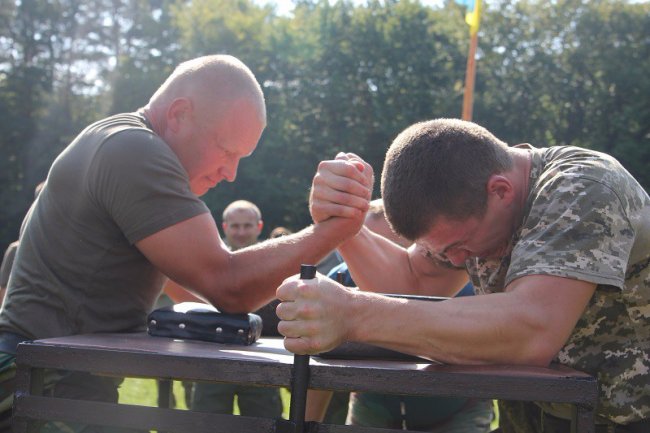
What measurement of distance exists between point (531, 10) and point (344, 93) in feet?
29.9

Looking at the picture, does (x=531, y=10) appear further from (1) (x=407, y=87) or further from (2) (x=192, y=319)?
(2) (x=192, y=319)

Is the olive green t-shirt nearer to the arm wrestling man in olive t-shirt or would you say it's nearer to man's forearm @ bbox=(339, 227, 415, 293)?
the arm wrestling man in olive t-shirt

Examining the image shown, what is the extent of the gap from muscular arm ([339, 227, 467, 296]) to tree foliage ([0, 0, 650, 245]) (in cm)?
2571

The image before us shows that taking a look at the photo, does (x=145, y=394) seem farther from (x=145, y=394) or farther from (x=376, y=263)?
(x=376, y=263)

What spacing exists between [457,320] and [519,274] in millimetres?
220

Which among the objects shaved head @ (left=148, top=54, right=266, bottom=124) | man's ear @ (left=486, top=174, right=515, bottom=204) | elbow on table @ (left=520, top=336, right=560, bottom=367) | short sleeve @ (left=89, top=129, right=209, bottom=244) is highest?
shaved head @ (left=148, top=54, right=266, bottom=124)

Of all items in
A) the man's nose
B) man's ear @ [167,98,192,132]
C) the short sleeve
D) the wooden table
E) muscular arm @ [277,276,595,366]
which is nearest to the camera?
the wooden table

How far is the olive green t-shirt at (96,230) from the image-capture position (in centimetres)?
252

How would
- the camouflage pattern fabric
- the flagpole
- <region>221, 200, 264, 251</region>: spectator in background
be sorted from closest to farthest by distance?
the camouflage pattern fabric
the flagpole
<region>221, 200, 264, 251</region>: spectator in background

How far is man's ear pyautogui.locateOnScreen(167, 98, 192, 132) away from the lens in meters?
2.91

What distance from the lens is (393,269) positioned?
3.47m

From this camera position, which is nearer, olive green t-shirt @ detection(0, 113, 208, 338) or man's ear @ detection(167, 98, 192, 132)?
olive green t-shirt @ detection(0, 113, 208, 338)

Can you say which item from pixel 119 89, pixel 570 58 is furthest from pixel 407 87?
pixel 119 89

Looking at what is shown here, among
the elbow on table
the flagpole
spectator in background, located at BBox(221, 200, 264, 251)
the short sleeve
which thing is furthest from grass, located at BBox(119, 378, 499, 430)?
the elbow on table
